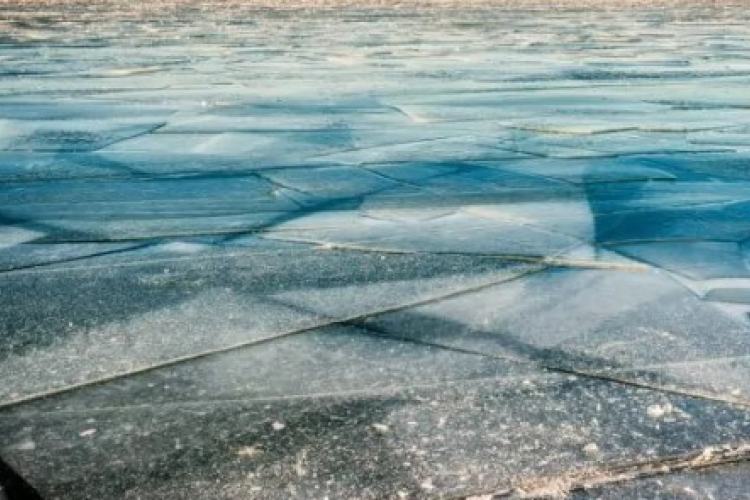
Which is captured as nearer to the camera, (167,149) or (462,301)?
(462,301)

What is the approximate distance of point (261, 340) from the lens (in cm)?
212

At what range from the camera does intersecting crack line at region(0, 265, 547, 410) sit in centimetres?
183

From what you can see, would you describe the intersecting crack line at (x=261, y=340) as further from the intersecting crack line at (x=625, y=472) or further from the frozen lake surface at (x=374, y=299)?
the intersecting crack line at (x=625, y=472)

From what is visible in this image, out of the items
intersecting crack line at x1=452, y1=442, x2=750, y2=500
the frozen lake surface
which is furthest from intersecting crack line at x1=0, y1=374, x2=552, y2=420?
intersecting crack line at x1=452, y1=442, x2=750, y2=500

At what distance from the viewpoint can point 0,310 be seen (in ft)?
7.63

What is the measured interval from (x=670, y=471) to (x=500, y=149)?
318 centimetres

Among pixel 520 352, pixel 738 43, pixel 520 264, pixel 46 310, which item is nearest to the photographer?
pixel 520 352

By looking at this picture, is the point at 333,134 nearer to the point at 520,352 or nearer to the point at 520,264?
the point at 520,264

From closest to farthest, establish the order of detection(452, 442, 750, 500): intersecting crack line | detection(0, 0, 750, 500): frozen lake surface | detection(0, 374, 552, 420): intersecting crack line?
detection(452, 442, 750, 500): intersecting crack line, detection(0, 0, 750, 500): frozen lake surface, detection(0, 374, 552, 420): intersecting crack line

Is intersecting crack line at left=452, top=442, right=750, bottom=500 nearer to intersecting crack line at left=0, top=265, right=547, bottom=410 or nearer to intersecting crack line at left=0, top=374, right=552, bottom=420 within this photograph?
intersecting crack line at left=0, top=374, right=552, bottom=420

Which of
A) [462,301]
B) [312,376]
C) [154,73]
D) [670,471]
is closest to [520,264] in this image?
[462,301]

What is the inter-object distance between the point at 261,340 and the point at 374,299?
15.1 inches

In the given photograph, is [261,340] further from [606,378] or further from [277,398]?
[606,378]

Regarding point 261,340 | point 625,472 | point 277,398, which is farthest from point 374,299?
point 625,472
